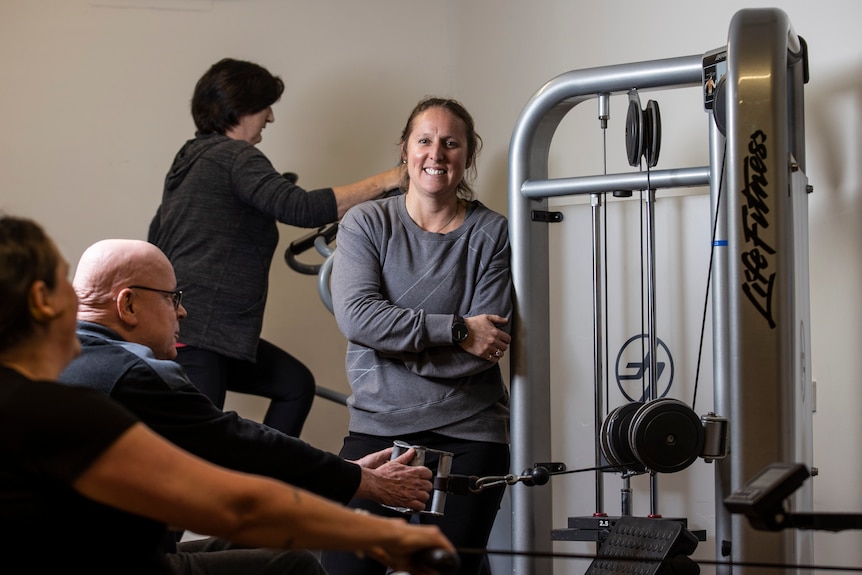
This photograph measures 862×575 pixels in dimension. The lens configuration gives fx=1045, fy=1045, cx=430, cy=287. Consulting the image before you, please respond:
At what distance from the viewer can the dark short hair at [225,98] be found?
10.6 feet

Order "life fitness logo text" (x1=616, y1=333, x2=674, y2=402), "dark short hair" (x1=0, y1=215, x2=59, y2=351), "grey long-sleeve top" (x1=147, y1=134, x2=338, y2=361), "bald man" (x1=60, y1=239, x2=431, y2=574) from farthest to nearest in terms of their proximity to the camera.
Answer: "grey long-sleeve top" (x1=147, y1=134, x2=338, y2=361), "life fitness logo text" (x1=616, y1=333, x2=674, y2=402), "bald man" (x1=60, y1=239, x2=431, y2=574), "dark short hair" (x1=0, y1=215, x2=59, y2=351)

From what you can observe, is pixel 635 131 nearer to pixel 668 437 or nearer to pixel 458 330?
pixel 458 330

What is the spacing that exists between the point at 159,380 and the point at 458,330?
0.93 meters

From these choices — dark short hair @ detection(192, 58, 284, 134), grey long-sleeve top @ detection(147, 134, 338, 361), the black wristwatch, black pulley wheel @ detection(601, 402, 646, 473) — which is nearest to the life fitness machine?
black pulley wheel @ detection(601, 402, 646, 473)

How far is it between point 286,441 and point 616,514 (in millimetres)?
1309

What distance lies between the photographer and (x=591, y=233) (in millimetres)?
2906

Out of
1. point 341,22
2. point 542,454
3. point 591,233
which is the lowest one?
point 542,454

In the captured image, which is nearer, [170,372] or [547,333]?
[170,372]

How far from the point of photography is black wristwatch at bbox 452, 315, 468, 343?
2461 mm

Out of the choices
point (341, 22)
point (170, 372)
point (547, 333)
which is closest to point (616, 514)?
point (547, 333)

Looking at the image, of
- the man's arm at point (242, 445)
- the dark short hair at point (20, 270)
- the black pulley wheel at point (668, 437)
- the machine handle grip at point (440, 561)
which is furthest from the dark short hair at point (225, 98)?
the machine handle grip at point (440, 561)

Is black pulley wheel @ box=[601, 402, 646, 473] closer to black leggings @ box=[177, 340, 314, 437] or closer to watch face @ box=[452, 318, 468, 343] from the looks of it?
watch face @ box=[452, 318, 468, 343]

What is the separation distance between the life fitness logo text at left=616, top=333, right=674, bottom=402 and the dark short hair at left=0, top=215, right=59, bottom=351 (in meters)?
1.86

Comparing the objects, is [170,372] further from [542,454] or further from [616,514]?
[616,514]
